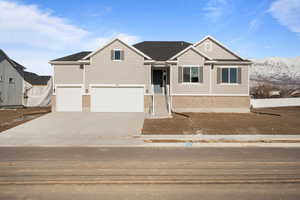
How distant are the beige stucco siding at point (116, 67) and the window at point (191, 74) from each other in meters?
3.56

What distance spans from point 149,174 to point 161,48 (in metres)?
20.2

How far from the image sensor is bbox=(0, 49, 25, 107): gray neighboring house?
26.8 m

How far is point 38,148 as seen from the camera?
930 centimetres

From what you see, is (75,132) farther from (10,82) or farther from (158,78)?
(10,82)

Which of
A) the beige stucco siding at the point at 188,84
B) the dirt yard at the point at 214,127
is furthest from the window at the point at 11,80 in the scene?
the dirt yard at the point at 214,127

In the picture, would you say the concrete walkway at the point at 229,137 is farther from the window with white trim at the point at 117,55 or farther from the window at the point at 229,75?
the window with white trim at the point at 117,55

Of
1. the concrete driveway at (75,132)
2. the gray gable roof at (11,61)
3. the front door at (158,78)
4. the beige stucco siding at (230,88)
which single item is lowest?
the concrete driveway at (75,132)

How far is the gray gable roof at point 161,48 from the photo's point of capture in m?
22.0

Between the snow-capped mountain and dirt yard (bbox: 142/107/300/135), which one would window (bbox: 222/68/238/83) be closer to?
dirt yard (bbox: 142/107/300/135)

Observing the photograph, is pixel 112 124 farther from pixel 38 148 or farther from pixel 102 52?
pixel 102 52

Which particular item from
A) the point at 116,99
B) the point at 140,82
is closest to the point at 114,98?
the point at 116,99

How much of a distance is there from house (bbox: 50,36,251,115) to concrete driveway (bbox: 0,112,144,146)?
3.50 meters

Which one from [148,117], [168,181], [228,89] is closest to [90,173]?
[168,181]

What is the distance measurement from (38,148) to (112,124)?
5.94 metres
